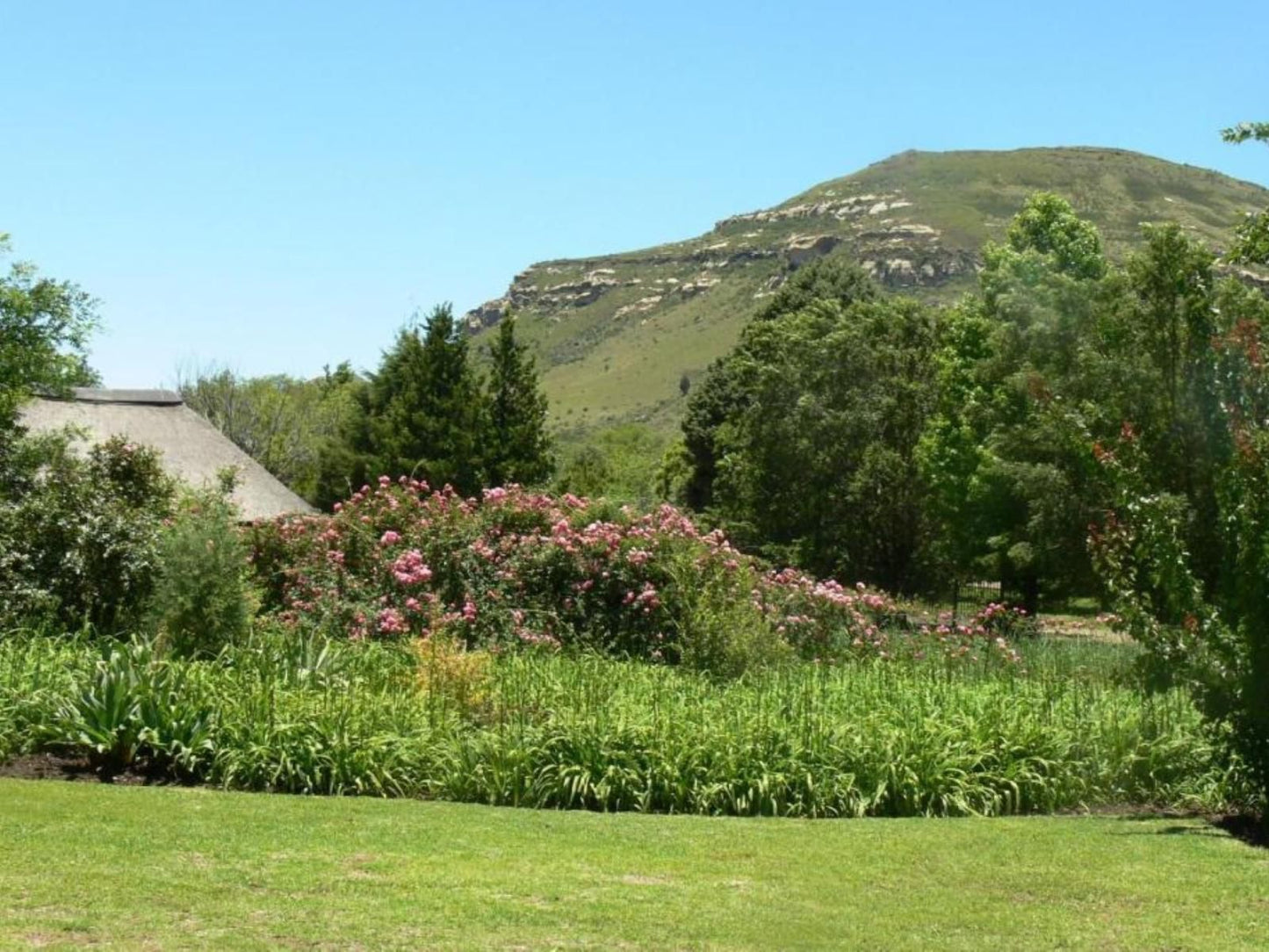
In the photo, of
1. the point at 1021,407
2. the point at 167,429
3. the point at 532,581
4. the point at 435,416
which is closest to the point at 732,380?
the point at 435,416

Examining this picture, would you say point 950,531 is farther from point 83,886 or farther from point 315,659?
point 83,886

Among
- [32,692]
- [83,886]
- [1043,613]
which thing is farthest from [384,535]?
[1043,613]

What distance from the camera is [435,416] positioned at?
44969 millimetres

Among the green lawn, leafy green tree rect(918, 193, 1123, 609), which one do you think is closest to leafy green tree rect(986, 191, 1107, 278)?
leafy green tree rect(918, 193, 1123, 609)

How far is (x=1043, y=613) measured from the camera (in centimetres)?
3956

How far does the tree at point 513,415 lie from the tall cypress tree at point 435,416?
2.83ft

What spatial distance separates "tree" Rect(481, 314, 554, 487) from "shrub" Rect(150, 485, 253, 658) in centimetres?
3108

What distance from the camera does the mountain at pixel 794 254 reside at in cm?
13125

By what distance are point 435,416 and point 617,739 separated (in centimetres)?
3534

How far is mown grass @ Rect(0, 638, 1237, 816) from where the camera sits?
33.1 feet

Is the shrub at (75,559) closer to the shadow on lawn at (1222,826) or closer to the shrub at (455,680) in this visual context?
the shrub at (455,680)

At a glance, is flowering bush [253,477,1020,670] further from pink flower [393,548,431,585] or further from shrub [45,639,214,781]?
shrub [45,639,214,781]

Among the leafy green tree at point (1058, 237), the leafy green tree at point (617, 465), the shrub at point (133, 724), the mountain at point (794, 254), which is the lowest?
the shrub at point (133, 724)

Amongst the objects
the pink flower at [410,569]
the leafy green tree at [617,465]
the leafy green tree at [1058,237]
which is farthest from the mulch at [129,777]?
the leafy green tree at [617,465]
